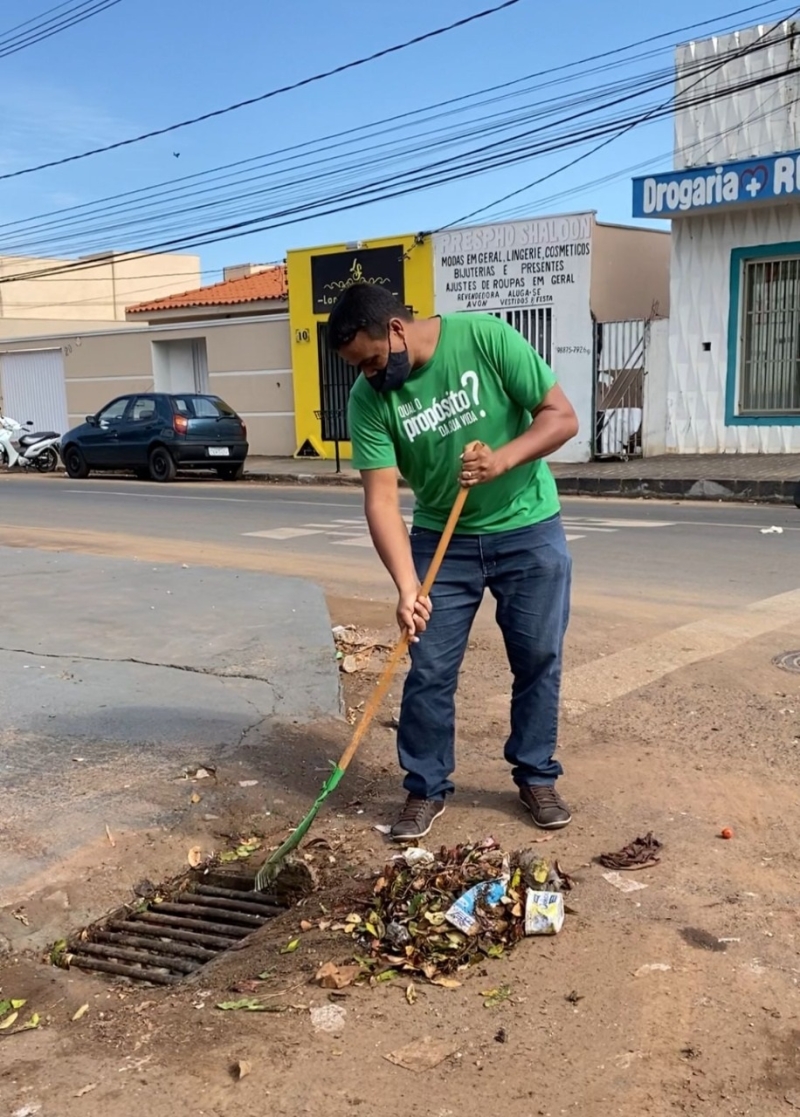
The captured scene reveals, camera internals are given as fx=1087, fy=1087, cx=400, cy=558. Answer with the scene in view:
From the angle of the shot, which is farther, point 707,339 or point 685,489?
point 707,339

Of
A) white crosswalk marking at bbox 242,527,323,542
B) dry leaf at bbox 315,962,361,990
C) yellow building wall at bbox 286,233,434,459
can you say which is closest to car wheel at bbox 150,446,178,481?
yellow building wall at bbox 286,233,434,459

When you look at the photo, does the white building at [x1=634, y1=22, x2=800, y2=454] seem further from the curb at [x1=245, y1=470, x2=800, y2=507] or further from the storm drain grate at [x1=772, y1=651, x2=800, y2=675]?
the storm drain grate at [x1=772, y1=651, x2=800, y2=675]

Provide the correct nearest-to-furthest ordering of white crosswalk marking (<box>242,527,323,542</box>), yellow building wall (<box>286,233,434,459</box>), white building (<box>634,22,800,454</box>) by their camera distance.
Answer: white crosswalk marking (<box>242,527,323,542</box>) → white building (<box>634,22,800,454</box>) → yellow building wall (<box>286,233,434,459</box>)

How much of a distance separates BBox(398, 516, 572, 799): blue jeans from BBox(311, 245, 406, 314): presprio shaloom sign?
55.4 ft

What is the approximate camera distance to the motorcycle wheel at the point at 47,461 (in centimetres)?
2219

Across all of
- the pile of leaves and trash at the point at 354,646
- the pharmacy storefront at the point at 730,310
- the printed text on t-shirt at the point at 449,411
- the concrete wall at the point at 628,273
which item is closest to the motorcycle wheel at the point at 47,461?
the concrete wall at the point at 628,273

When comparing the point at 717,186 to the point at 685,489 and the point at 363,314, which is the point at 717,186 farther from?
the point at 363,314

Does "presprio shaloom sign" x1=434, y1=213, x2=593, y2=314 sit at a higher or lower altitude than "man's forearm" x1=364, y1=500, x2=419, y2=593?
higher

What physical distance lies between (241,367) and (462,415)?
2028 centimetres

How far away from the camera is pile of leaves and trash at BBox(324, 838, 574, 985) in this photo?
2910 millimetres

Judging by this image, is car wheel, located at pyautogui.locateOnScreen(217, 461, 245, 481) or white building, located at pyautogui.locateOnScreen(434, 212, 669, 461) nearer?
white building, located at pyautogui.locateOnScreen(434, 212, 669, 461)

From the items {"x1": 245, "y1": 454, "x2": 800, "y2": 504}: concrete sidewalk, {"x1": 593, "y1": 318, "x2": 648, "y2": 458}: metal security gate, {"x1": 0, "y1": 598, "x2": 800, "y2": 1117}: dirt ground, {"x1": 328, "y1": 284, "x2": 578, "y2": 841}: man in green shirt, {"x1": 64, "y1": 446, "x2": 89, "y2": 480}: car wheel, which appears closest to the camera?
{"x1": 0, "y1": 598, "x2": 800, "y2": 1117}: dirt ground

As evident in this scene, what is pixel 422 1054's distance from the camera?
2514 mm

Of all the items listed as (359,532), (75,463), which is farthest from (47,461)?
(359,532)
